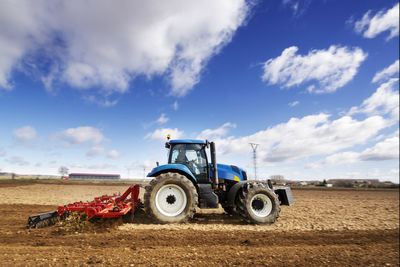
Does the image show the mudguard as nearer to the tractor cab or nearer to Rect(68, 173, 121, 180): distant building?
the tractor cab

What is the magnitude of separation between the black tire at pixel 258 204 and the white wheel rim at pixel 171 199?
1.71 m

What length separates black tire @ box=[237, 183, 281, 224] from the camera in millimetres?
5984

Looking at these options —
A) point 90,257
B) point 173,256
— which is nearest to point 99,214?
point 90,257

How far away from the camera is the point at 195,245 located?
4.05 meters

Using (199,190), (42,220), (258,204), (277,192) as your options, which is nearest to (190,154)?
(199,190)

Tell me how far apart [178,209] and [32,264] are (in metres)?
3.48

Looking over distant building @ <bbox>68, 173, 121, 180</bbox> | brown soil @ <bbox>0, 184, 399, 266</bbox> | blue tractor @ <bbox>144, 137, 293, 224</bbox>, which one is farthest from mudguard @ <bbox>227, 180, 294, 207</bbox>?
distant building @ <bbox>68, 173, 121, 180</bbox>

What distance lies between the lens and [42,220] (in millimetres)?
5129

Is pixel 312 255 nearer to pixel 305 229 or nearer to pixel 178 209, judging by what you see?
pixel 305 229

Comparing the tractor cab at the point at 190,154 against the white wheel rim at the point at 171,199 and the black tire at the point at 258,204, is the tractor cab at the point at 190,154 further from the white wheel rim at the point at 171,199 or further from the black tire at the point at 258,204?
the black tire at the point at 258,204


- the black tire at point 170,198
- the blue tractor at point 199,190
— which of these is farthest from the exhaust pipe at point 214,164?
the black tire at point 170,198

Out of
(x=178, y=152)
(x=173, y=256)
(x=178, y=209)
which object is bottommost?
(x=173, y=256)

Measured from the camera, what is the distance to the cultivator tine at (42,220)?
503 centimetres

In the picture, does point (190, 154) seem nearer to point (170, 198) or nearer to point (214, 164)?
point (214, 164)
